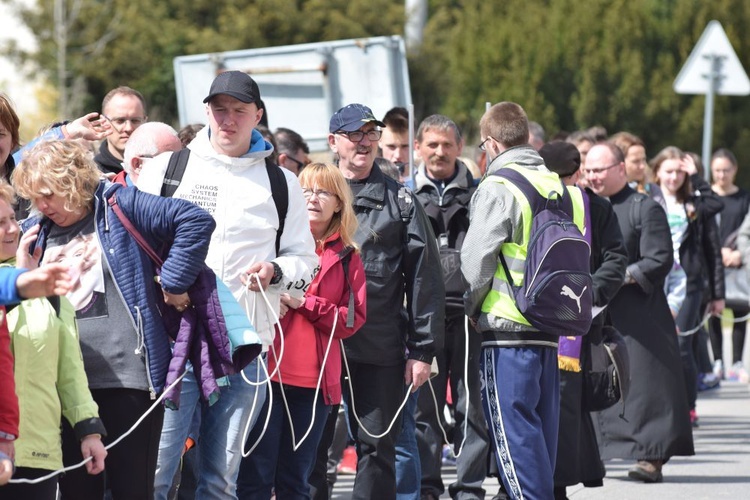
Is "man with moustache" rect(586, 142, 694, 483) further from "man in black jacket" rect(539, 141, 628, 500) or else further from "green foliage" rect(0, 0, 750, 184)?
"green foliage" rect(0, 0, 750, 184)

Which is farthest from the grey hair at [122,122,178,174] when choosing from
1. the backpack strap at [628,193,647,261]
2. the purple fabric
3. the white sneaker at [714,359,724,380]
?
the white sneaker at [714,359,724,380]

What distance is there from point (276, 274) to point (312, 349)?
81 centimetres

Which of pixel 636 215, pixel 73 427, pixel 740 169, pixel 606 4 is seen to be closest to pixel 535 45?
pixel 606 4

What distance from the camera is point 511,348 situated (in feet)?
21.9

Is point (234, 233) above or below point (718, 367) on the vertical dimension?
above

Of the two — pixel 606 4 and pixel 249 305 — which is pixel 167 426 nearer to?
pixel 249 305

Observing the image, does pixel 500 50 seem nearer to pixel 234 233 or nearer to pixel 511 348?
pixel 511 348

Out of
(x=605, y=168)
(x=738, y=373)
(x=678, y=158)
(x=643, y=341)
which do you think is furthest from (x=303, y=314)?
(x=738, y=373)

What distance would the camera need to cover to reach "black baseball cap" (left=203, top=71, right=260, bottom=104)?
570 cm

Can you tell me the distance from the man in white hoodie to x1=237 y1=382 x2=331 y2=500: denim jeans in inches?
15.9

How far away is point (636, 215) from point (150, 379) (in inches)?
187

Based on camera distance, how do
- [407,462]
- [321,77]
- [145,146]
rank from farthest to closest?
[321,77], [407,462], [145,146]

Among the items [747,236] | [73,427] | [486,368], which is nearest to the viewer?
[73,427]

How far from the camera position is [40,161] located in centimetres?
511
